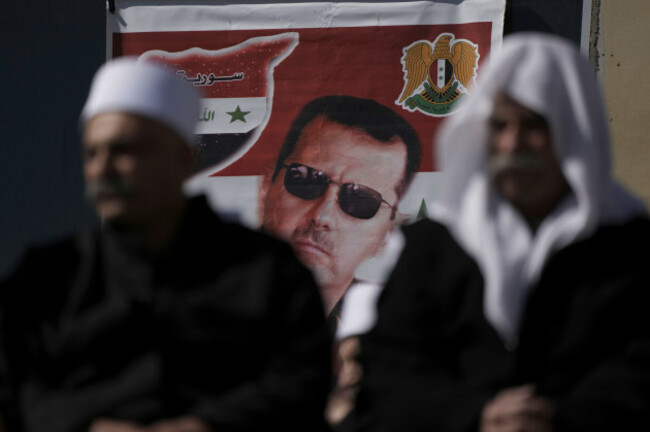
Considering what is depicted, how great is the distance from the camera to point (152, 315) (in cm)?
230

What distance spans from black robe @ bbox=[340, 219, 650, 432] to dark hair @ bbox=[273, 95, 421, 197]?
125 inches

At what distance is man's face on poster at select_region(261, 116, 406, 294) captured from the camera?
5.46 m

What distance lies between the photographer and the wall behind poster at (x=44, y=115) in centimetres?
575

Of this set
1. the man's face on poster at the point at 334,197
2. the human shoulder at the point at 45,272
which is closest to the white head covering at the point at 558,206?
the human shoulder at the point at 45,272

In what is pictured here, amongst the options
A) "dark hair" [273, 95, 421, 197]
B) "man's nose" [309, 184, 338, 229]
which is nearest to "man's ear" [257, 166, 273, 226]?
"dark hair" [273, 95, 421, 197]

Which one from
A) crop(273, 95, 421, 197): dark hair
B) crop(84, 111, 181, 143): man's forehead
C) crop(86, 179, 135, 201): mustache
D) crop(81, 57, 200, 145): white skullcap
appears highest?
crop(81, 57, 200, 145): white skullcap

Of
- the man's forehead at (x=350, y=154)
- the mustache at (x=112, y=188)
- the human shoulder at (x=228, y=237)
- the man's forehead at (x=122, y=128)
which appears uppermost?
Answer: the man's forehead at (x=122, y=128)

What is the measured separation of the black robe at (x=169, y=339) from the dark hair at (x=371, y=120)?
125 inches

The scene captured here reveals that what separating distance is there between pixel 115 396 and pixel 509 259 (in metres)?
0.92

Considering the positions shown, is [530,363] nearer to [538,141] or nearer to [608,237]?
[608,237]

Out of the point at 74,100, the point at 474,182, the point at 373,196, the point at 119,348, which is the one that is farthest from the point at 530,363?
the point at 74,100

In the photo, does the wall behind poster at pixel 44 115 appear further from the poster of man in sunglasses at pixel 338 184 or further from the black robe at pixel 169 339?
the black robe at pixel 169 339

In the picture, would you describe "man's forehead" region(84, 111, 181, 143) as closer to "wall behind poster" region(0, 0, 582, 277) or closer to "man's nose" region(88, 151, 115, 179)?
"man's nose" region(88, 151, 115, 179)

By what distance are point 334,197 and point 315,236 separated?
231 mm
